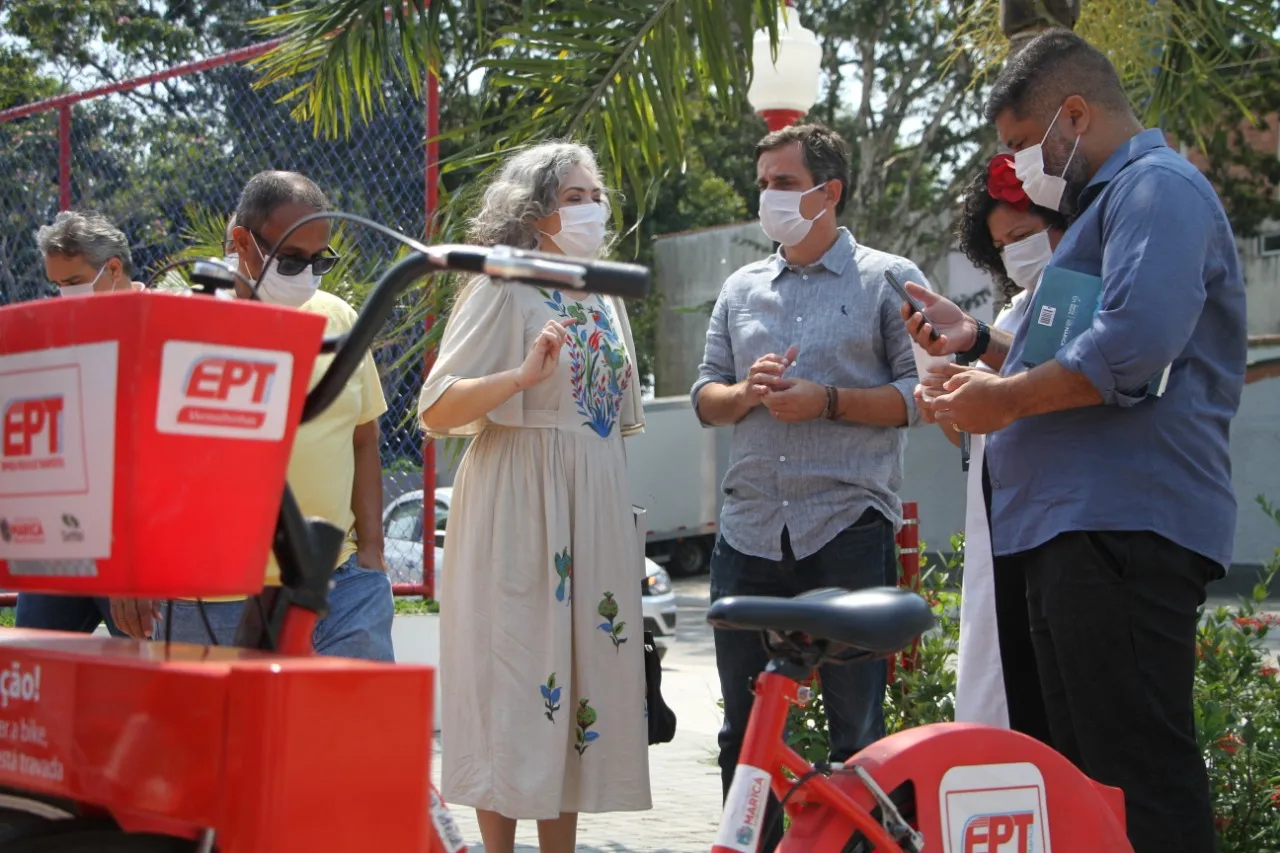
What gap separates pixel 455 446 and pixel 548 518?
1.54m

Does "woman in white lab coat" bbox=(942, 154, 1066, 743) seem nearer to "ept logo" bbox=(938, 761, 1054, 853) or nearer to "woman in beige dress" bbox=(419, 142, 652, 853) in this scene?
"ept logo" bbox=(938, 761, 1054, 853)

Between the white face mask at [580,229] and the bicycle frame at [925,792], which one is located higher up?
the white face mask at [580,229]

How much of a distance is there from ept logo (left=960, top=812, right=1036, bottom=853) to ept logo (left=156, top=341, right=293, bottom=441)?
1.65 meters

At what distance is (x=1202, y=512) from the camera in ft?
10.8

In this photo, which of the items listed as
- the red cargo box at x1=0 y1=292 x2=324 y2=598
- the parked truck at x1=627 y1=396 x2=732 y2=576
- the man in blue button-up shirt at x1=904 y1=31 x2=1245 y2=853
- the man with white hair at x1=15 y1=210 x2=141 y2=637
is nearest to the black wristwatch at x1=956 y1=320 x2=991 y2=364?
the man in blue button-up shirt at x1=904 y1=31 x2=1245 y2=853

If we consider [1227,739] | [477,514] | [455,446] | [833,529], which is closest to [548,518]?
[477,514]

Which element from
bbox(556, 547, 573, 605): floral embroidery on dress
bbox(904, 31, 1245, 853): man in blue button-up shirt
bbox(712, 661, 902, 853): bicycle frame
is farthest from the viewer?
bbox(556, 547, 573, 605): floral embroidery on dress

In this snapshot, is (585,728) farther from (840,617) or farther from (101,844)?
(101,844)

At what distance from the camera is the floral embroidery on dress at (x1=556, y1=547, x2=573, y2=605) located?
429 cm

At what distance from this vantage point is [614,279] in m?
2.09

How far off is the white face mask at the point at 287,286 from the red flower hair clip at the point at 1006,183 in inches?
71.1

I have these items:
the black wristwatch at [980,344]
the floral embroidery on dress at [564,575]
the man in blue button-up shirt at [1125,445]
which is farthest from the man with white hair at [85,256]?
the man in blue button-up shirt at [1125,445]

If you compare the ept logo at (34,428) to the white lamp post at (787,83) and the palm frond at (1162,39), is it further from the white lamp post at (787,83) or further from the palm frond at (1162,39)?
the white lamp post at (787,83)

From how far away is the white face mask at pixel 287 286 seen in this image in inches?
152
